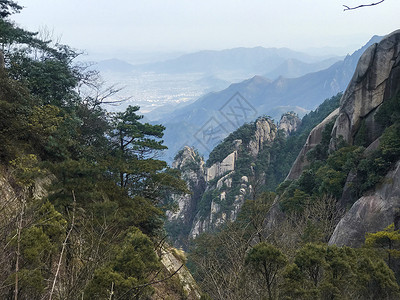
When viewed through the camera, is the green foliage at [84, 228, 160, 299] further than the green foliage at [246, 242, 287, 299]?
No

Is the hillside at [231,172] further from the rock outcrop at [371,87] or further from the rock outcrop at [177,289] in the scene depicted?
the rock outcrop at [177,289]

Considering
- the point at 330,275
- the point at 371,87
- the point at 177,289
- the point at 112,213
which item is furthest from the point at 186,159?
the point at 330,275

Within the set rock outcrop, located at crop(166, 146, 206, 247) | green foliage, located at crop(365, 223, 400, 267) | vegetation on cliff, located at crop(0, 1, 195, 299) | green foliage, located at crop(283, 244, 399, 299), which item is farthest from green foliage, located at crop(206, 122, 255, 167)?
green foliage, located at crop(283, 244, 399, 299)

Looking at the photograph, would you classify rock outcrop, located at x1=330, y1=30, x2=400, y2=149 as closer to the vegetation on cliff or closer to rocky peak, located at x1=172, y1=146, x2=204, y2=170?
the vegetation on cliff

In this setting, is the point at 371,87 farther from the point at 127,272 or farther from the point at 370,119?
the point at 127,272

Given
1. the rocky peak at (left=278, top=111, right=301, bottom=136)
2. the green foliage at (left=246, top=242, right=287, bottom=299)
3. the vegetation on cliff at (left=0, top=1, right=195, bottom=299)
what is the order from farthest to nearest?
the rocky peak at (left=278, top=111, right=301, bottom=136) < the green foliage at (left=246, top=242, right=287, bottom=299) < the vegetation on cliff at (left=0, top=1, right=195, bottom=299)

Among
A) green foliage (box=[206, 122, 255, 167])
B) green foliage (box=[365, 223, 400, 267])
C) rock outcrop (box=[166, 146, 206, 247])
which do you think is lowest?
rock outcrop (box=[166, 146, 206, 247])
